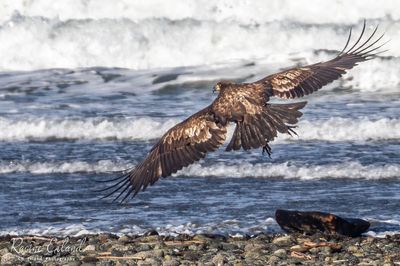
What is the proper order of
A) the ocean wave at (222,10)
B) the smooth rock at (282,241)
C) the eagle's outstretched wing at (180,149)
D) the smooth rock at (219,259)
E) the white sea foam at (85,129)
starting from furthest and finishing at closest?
1. the ocean wave at (222,10)
2. the white sea foam at (85,129)
3. the smooth rock at (282,241)
4. the eagle's outstretched wing at (180,149)
5. the smooth rock at (219,259)

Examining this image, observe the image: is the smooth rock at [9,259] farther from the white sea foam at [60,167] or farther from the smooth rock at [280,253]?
the white sea foam at [60,167]

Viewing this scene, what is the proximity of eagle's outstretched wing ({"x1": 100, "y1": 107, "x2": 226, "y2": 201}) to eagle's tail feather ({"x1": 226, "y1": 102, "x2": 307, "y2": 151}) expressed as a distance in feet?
0.53

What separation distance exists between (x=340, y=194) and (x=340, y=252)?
1880 mm

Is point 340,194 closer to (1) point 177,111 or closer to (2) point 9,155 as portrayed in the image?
(2) point 9,155

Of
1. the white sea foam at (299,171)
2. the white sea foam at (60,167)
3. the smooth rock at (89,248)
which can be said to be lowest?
the smooth rock at (89,248)

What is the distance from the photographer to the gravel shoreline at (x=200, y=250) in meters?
7.27

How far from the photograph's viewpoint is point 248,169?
33.7 ft

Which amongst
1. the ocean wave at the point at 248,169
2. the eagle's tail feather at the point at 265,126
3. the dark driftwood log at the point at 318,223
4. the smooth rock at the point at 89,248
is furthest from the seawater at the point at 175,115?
the eagle's tail feather at the point at 265,126

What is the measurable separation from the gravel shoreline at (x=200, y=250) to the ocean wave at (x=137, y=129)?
358cm

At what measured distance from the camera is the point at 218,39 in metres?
17.9

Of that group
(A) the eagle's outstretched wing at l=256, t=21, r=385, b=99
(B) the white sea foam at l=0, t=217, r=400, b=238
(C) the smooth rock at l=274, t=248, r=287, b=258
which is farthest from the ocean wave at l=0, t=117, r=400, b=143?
(C) the smooth rock at l=274, t=248, r=287, b=258

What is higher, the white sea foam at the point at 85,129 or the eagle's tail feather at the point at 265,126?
the eagle's tail feather at the point at 265,126

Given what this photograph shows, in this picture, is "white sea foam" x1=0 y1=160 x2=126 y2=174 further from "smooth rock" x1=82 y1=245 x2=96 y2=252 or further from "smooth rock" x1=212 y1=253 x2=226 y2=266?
"smooth rock" x1=212 y1=253 x2=226 y2=266

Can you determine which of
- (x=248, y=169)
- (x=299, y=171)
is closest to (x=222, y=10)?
(x=248, y=169)
